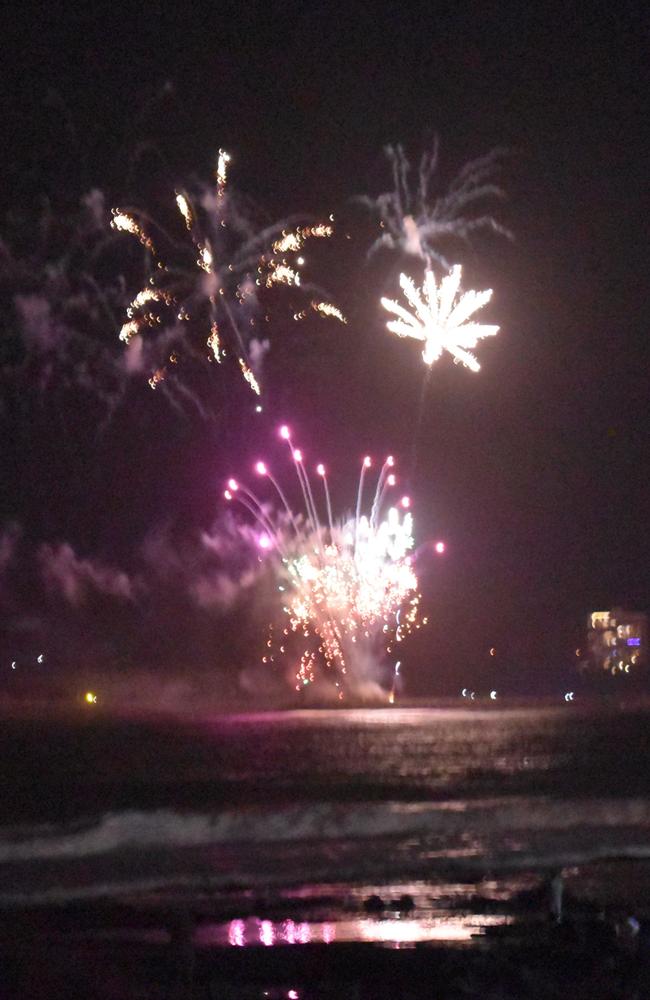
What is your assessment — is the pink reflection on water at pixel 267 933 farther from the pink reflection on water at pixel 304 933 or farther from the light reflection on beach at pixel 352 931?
the pink reflection on water at pixel 304 933

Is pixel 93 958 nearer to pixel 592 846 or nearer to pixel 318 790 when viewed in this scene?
pixel 592 846

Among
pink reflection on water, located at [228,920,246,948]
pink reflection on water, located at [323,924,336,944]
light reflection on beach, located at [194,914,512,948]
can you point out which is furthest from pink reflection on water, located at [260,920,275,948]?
pink reflection on water, located at [323,924,336,944]

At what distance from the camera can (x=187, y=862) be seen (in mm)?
18734

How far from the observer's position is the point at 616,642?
14350 centimetres

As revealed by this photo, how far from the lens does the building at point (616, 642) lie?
141250 millimetres

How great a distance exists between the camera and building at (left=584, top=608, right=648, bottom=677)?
14125 centimetres

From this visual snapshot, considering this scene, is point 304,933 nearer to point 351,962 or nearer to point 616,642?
point 351,962

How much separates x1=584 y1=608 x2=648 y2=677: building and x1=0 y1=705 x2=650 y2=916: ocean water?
50.2 metres

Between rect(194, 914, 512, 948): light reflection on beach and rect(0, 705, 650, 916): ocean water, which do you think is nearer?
rect(194, 914, 512, 948): light reflection on beach

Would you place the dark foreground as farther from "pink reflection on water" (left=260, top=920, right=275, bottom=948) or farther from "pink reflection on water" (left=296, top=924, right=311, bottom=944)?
"pink reflection on water" (left=296, top=924, right=311, bottom=944)

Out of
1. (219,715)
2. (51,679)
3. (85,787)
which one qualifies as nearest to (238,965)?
(85,787)

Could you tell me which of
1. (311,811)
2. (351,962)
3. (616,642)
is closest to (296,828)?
(311,811)

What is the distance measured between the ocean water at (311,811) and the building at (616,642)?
1977 inches

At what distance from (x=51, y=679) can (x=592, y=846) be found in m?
106
